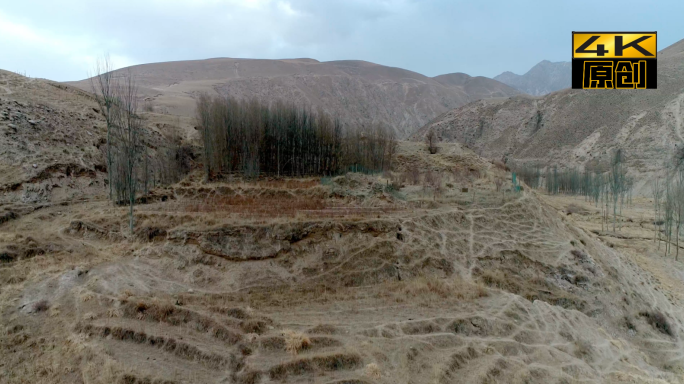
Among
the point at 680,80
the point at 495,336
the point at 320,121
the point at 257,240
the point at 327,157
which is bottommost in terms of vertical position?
the point at 495,336

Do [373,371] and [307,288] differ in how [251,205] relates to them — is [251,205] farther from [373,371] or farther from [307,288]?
[373,371]

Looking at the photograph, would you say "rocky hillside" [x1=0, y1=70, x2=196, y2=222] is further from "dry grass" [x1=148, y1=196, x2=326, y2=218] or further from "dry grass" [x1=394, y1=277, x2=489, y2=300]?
"dry grass" [x1=394, y1=277, x2=489, y2=300]

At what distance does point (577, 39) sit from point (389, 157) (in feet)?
67.0

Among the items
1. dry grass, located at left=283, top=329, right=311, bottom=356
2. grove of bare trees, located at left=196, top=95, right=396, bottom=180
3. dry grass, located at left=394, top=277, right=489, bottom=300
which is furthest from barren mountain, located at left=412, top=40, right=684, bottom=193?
dry grass, located at left=283, top=329, right=311, bottom=356

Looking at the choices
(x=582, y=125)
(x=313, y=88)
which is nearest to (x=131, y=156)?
(x=582, y=125)

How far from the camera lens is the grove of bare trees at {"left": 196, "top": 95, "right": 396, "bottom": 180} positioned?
20859 mm

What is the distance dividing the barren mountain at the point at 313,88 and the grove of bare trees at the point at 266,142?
58.2 meters

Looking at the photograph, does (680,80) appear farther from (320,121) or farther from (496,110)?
(320,121)

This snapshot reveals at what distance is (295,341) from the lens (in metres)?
7.62

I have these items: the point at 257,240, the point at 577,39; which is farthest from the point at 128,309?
the point at 577,39

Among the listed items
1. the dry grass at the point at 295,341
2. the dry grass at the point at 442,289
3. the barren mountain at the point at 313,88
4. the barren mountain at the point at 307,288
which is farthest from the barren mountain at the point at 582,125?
the dry grass at the point at 295,341

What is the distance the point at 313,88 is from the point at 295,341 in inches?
4234

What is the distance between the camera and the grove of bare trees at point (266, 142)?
2086 cm

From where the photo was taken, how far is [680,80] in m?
62.2
